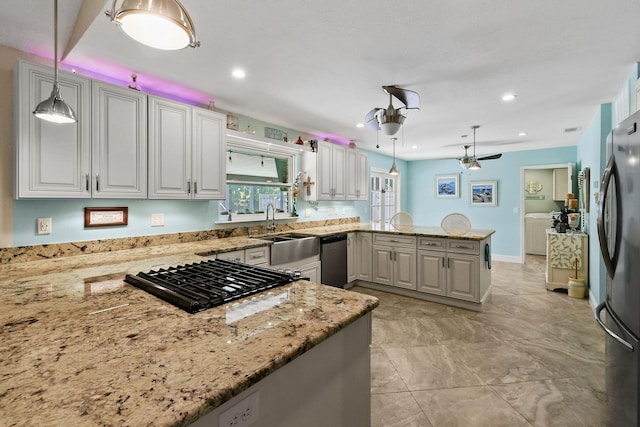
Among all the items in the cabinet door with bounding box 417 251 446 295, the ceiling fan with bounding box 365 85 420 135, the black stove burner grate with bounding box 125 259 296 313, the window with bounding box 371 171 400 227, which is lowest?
the cabinet door with bounding box 417 251 446 295

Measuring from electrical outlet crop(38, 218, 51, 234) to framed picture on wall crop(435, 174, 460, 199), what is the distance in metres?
7.16

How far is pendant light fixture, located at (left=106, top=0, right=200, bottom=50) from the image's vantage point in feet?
3.13

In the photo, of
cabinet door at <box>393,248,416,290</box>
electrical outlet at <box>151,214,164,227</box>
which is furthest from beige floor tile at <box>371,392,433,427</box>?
electrical outlet at <box>151,214,164,227</box>

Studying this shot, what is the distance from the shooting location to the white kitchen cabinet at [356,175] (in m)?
5.05

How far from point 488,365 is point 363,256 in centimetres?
221

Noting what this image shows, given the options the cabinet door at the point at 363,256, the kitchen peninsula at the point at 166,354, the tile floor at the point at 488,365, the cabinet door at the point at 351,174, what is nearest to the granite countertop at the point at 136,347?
the kitchen peninsula at the point at 166,354

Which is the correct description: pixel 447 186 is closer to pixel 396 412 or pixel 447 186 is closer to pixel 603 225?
pixel 603 225

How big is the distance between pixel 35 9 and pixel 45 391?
2185mm

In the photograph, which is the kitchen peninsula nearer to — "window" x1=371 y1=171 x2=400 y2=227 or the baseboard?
"window" x1=371 y1=171 x2=400 y2=227

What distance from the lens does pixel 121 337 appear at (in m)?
0.90

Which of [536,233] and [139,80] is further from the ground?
[139,80]

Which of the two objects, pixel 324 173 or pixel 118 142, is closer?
pixel 118 142

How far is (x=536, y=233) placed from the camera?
7.25 m

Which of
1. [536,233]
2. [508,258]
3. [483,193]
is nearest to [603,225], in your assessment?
[508,258]
